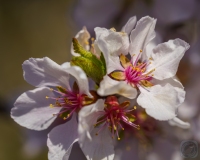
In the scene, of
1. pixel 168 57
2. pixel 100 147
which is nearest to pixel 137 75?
pixel 168 57

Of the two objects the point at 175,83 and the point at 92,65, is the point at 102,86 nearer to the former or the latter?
the point at 92,65

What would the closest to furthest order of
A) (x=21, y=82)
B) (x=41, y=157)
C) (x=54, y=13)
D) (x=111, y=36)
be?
(x=111, y=36)
(x=41, y=157)
(x=21, y=82)
(x=54, y=13)

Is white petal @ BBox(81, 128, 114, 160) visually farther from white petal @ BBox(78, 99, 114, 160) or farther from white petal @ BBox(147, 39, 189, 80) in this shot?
white petal @ BBox(147, 39, 189, 80)

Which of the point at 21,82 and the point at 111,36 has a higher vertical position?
the point at 111,36

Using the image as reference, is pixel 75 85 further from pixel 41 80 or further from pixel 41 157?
pixel 41 157

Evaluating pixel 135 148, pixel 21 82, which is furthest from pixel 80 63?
pixel 21 82
